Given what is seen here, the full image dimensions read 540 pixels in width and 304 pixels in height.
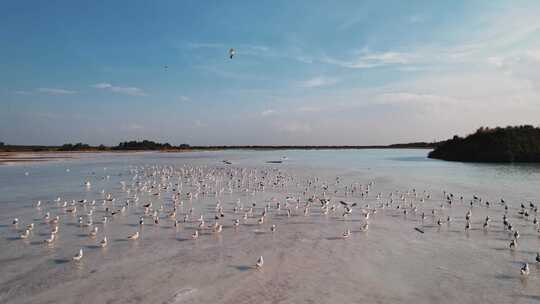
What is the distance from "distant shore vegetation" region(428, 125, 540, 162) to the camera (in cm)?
5800

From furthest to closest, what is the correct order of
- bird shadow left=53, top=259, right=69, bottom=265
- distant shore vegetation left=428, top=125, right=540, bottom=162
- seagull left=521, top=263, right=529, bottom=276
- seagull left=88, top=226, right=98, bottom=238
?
distant shore vegetation left=428, top=125, right=540, bottom=162 → seagull left=88, top=226, right=98, bottom=238 → bird shadow left=53, top=259, right=69, bottom=265 → seagull left=521, top=263, right=529, bottom=276

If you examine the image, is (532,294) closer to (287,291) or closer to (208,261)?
(287,291)

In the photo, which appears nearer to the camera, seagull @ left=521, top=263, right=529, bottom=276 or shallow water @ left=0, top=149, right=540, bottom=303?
shallow water @ left=0, top=149, right=540, bottom=303

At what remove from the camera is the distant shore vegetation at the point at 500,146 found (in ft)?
190

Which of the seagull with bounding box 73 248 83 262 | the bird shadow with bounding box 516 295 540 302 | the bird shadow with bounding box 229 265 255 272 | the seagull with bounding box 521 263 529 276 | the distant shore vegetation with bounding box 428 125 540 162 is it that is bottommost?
the bird shadow with bounding box 516 295 540 302

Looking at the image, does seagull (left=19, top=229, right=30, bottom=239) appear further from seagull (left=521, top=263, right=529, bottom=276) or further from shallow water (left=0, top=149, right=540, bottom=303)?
seagull (left=521, top=263, right=529, bottom=276)

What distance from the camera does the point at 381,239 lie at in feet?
51.1

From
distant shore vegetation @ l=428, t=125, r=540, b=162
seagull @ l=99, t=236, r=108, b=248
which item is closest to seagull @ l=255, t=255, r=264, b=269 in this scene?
seagull @ l=99, t=236, r=108, b=248

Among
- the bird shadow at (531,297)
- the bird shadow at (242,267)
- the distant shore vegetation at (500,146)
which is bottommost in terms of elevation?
the bird shadow at (531,297)

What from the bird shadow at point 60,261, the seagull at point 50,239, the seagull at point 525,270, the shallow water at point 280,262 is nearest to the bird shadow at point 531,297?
the shallow water at point 280,262

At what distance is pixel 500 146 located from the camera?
5994 centimetres

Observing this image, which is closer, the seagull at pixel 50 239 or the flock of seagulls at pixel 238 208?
the seagull at pixel 50 239

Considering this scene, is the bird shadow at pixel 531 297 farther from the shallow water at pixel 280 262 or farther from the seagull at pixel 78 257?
the seagull at pixel 78 257

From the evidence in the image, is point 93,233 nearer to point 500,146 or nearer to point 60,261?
point 60,261
